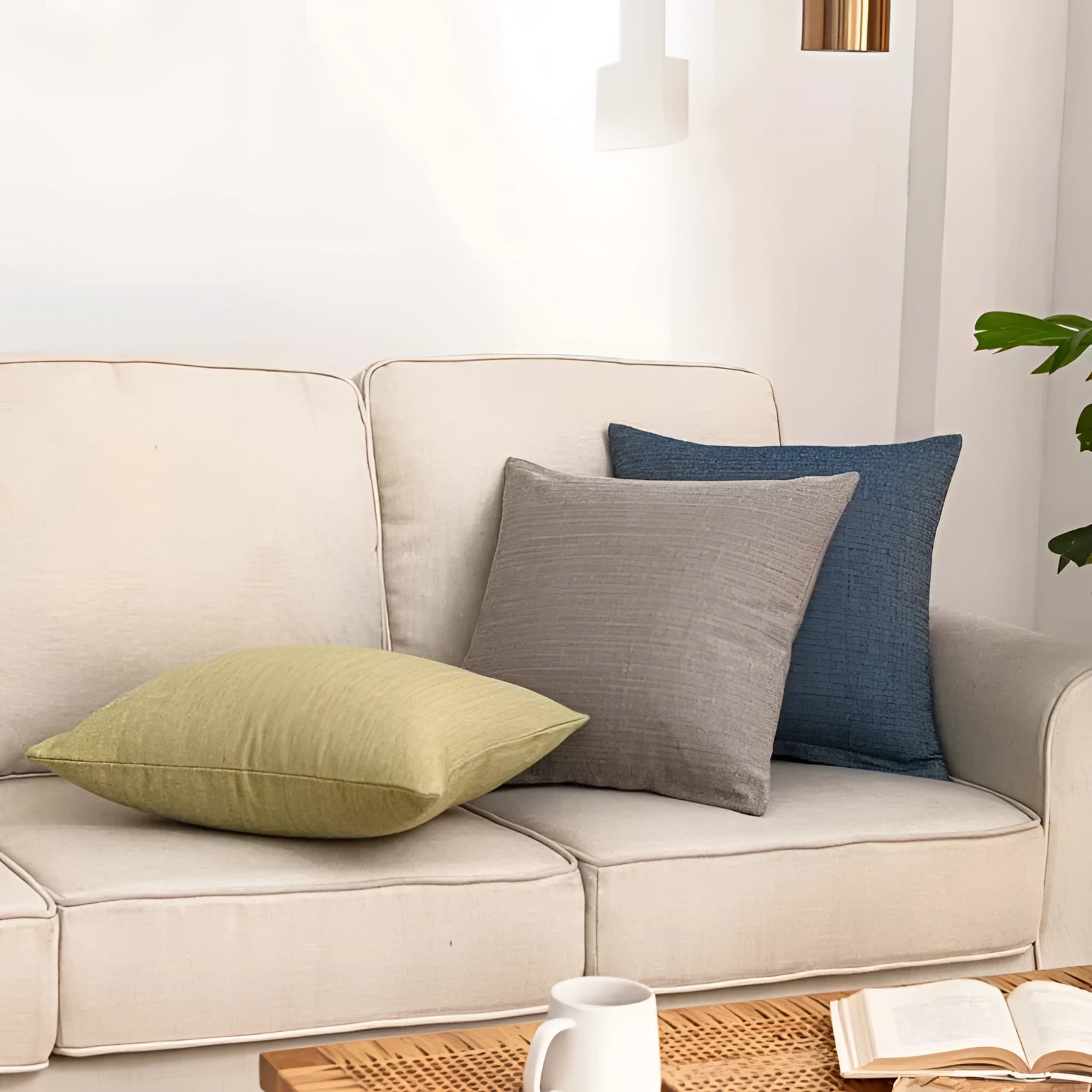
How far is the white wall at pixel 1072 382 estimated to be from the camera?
302 cm

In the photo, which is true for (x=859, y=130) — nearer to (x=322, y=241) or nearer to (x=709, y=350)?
(x=709, y=350)

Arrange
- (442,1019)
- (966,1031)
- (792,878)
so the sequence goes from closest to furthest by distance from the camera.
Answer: (966,1031) < (442,1019) < (792,878)

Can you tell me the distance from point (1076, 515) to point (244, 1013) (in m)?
2.21

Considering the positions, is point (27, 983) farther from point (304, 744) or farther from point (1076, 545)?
point (1076, 545)

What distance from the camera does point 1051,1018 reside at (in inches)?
44.2

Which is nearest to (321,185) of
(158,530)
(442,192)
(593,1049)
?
(442,192)

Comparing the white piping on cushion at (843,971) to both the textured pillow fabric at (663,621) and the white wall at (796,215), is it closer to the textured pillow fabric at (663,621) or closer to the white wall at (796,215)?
the textured pillow fabric at (663,621)

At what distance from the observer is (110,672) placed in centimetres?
186

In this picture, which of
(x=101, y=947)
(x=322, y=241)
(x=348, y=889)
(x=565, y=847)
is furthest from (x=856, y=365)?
(x=101, y=947)

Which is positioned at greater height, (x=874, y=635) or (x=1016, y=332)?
(x=1016, y=332)

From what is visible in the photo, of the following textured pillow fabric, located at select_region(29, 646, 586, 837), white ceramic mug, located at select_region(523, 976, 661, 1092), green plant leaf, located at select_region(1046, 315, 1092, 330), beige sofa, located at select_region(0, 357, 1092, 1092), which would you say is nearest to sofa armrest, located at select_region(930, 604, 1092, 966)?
beige sofa, located at select_region(0, 357, 1092, 1092)

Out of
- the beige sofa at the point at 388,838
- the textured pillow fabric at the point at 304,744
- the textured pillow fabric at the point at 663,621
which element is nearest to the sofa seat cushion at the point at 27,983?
the beige sofa at the point at 388,838

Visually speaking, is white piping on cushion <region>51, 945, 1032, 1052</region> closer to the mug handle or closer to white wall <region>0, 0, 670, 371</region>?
the mug handle

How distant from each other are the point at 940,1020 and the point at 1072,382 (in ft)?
7.27
